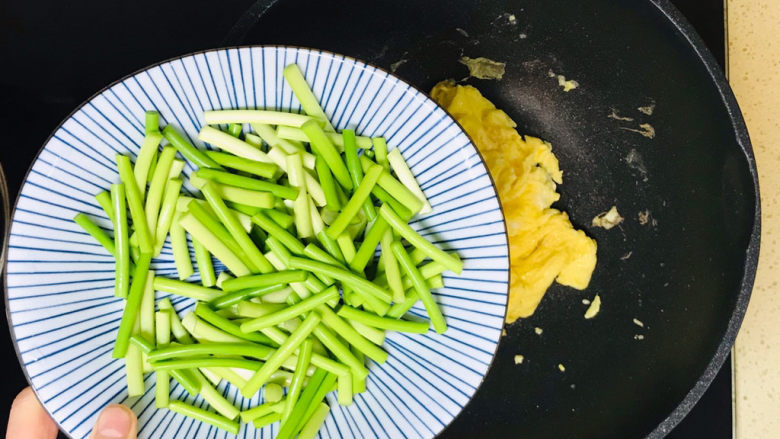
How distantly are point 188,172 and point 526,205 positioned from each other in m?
0.58

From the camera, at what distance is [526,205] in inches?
43.4

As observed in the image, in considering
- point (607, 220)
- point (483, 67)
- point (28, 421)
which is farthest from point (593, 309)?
point (28, 421)

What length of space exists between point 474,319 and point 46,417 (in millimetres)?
707

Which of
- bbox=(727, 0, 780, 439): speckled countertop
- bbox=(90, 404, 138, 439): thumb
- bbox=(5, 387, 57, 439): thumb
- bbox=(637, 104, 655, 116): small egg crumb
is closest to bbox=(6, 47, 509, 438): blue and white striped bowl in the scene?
bbox=(90, 404, 138, 439): thumb

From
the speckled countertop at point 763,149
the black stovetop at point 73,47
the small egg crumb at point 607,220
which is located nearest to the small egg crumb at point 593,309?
the small egg crumb at point 607,220

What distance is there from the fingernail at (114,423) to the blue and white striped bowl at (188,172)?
39 millimetres

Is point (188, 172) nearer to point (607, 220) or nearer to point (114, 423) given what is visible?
point (114, 423)

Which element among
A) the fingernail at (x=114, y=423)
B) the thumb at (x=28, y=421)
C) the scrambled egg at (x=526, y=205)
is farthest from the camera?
the scrambled egg at (x=526, y=205)

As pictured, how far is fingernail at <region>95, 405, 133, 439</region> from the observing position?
2.58ft

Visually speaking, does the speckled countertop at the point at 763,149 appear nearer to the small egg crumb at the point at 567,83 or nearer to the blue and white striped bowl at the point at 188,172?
the small egg crumb at the point at 567,83

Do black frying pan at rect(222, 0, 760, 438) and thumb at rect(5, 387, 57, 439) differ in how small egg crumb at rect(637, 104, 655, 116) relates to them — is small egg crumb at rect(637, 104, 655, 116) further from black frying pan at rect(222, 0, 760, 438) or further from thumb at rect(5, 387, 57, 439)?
thumb at rect(5, 387, 57, 439)

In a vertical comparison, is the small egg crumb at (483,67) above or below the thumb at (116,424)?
below

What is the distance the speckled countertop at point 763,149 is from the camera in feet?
3.73

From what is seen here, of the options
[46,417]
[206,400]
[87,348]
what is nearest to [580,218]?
[206,400]
